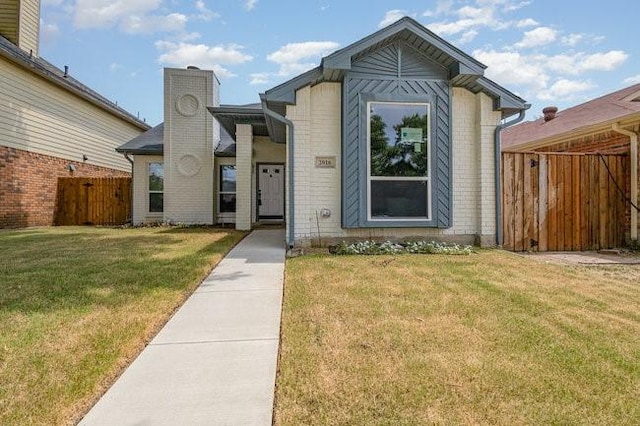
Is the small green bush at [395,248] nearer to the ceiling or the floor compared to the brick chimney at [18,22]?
nearer to the floor

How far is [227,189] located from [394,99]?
819 centimetres

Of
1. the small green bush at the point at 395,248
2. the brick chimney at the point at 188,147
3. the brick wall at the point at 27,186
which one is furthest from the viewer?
the brick chimney at the point at 188,147

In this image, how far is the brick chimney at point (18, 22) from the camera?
13.8 meters

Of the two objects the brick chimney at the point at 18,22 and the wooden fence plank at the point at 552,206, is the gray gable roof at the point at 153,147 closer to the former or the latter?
the brick chimney at the point at 18,22

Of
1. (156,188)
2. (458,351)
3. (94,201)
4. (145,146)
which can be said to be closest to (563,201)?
(458,351)

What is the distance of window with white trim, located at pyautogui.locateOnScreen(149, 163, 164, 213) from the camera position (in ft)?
44.0

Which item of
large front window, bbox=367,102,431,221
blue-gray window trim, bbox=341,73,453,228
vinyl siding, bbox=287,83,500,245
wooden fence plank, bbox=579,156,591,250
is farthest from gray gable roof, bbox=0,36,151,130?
wooden fence plank, bbox=579,156,591,250

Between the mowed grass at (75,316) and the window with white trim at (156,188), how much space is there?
6.84 metres

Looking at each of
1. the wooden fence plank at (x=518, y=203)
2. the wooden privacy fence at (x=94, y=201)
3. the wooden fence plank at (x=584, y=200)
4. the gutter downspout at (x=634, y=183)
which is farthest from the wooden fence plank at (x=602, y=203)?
the wooden privacy fence at (x=94, y=201)

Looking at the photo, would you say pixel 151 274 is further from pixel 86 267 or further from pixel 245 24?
pixel 245 24

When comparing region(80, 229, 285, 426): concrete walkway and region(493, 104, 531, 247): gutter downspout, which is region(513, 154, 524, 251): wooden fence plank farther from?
region(80, 229, 285, 426): concrete walkway

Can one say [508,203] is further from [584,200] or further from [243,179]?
[243,179]

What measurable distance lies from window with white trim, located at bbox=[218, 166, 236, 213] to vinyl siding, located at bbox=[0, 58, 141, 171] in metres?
6.60

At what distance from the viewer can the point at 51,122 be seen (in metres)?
13.6
